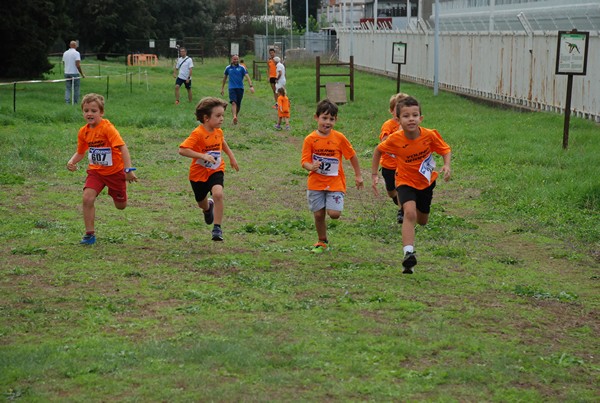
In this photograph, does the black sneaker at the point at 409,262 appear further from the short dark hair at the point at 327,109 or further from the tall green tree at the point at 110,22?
the tall green tree at the point at 110,22

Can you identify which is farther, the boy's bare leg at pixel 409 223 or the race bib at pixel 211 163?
the race bib at pixel 211 163

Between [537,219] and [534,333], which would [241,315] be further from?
[537,219]

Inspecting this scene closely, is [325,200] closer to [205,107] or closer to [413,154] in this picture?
[413,154]

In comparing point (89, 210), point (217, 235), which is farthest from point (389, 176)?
point (89, 210)

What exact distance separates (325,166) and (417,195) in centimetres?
115

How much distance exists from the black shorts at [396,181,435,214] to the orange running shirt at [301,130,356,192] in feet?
3.10

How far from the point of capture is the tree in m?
37.8

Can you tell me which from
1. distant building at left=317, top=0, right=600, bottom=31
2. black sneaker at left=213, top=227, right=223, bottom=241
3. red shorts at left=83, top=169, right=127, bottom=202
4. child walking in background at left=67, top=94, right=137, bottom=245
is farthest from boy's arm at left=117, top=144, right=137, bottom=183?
distant building at left=317, top=0, right=600, bottom=31

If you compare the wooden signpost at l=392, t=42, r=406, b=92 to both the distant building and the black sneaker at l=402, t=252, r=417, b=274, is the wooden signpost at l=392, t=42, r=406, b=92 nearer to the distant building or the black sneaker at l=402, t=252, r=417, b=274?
the distant building

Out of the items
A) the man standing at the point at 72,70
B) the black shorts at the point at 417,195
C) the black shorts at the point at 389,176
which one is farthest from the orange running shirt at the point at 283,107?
the black shorts at the point at 417,195

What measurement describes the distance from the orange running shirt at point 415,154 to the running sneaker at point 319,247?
1150 mm

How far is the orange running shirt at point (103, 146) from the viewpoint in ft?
34.9

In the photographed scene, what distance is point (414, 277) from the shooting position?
906 cm

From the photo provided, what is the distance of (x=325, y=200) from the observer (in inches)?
413
